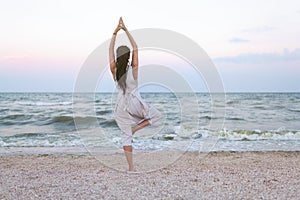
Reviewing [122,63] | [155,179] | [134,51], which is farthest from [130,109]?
[155,179]

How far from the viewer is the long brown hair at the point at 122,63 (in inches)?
218

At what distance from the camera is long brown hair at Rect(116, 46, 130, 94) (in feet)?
18.1

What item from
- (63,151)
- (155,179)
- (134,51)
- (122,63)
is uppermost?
(134,51)

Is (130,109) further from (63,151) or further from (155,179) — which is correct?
(63,151)

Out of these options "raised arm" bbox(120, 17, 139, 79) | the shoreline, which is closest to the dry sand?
the shoreline

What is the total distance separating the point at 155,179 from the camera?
5.59 metres

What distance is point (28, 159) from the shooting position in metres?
8.05

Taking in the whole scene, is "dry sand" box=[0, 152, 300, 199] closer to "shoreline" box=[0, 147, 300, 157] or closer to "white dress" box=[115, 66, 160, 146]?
"white dress" box=[115, 66, 160, 146]

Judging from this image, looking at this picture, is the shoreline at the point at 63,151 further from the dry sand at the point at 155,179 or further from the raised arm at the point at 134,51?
the raised arm at the point at 134,51

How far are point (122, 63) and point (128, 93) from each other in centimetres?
48

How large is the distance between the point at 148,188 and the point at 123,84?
1645 millimetres

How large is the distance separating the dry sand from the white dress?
0.87 meters

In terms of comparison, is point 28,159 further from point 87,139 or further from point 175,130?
point 175,130

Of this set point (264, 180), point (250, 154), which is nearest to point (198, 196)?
point (264, 180)
